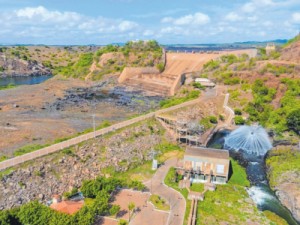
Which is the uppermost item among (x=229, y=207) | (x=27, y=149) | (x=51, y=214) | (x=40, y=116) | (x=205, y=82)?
(x=205, y=82)

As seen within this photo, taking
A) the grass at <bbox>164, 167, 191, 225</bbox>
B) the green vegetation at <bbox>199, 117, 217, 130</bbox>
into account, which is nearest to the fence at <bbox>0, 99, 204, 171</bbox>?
→ the green vegetation at <bbox>199, 117, 217, 130</bbox>

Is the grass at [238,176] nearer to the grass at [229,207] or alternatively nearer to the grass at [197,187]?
the grass at [229,207]

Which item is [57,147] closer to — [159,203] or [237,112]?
[159,203]

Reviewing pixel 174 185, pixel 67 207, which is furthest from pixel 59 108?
pixel 67 207

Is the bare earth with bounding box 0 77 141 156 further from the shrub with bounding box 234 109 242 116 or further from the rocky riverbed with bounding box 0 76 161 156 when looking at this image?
the shrub with bounding box 234 109 242 116

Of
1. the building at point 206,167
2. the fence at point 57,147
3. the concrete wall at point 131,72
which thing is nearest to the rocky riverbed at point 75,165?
the fence at point 57,147

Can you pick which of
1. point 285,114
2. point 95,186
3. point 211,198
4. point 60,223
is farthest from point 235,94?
point 60,223
